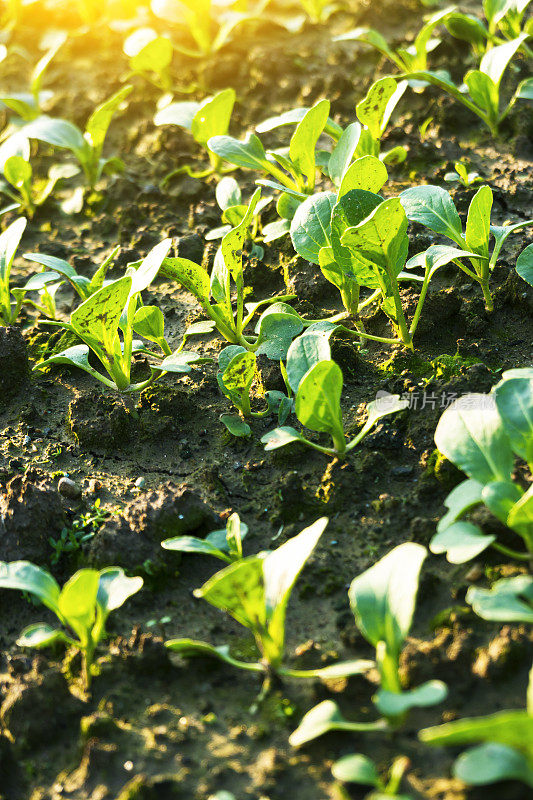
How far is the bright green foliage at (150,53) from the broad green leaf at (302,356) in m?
1.93

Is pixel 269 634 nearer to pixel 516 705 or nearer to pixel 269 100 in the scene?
pixel 516 705

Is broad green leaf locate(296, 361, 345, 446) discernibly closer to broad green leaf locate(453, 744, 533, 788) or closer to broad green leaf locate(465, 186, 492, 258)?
broad green leaf locate(465, 186, 492, 258)

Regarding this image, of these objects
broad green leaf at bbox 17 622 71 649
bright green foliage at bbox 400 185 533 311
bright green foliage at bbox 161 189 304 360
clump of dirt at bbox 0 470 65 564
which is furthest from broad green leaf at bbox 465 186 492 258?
broad green leaf at bbox 17 622 71 649

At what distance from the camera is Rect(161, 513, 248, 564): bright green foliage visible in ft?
5.02

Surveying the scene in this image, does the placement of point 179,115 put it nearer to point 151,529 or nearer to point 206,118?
point 206,118

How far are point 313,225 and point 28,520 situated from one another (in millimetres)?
1024

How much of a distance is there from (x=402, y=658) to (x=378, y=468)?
0.52 m

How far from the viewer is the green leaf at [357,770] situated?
116 centimetres

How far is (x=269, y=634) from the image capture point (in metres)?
1.42

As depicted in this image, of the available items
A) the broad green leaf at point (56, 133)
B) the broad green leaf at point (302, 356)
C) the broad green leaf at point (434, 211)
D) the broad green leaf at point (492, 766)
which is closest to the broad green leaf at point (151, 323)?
the broad green leaf at point (302, 356)

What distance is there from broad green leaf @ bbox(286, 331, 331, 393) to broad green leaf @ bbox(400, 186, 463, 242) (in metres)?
0.47

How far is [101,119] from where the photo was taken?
2.87 meters

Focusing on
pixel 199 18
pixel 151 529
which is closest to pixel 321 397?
pixel 151 529

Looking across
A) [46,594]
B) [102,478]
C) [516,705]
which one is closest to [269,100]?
[102,478]
